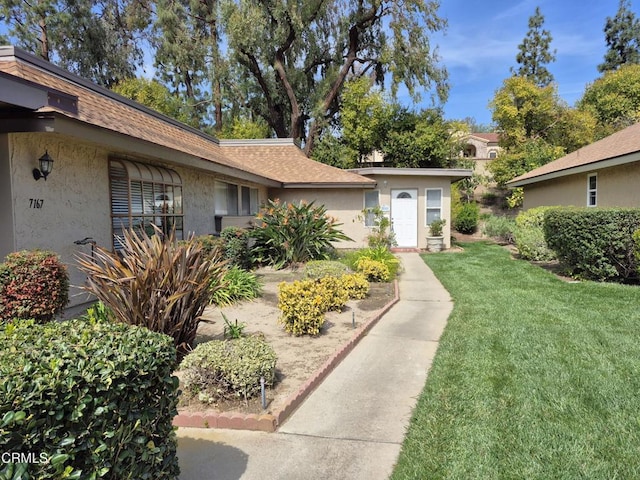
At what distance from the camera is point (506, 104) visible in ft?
95.0

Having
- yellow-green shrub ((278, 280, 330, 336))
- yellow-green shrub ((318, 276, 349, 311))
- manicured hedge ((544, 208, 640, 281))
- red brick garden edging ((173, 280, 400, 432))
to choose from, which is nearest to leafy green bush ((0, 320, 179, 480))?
red brick garden edging ((173, 280, 400, 432))

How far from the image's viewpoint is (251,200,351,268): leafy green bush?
11.1 metres

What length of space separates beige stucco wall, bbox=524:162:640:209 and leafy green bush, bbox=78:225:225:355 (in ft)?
44.7

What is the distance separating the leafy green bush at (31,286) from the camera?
4496 millimetres

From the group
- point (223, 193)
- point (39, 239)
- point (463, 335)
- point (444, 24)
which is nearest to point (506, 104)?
point (444, 24)

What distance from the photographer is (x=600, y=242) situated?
29.7 ft

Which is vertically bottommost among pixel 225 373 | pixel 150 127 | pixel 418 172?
pixel 225 373

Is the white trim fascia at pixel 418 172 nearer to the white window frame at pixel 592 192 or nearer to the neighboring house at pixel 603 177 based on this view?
the neighboring house at pixel 603 177

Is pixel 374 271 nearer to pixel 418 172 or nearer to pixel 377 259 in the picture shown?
pixel 377 259

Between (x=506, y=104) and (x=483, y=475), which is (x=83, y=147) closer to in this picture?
(x=483, y=475)

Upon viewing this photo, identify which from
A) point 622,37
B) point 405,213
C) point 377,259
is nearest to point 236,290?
point 377,259

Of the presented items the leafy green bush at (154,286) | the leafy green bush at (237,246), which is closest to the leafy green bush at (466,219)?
the leafy green bush at (237,246)

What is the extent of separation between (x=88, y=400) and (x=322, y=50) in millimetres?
30349

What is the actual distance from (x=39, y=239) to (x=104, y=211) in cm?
140
